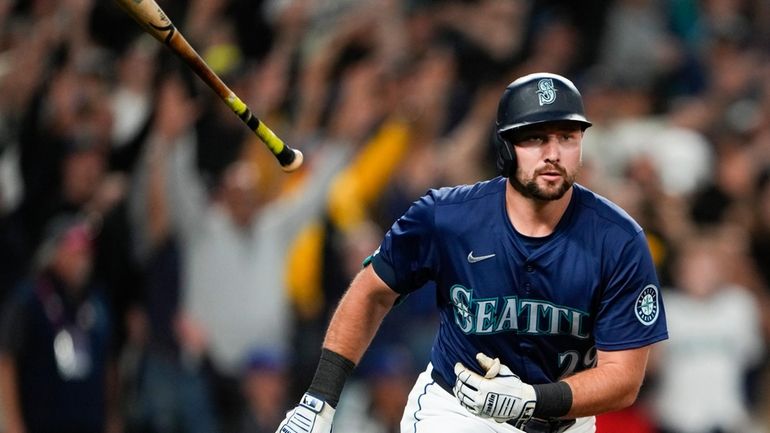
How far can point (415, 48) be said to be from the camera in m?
9.99

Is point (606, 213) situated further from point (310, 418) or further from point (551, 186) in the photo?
point (310, 418)

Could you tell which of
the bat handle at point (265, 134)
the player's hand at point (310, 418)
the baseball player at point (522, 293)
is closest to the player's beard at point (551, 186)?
the baseball player at point (522, 293)

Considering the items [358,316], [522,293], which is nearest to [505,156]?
[522,293]

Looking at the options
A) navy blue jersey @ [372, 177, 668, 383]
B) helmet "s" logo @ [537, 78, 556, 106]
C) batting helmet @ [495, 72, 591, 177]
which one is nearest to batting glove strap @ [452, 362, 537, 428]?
navy blue jersey @ [372, 177, 668, 383]

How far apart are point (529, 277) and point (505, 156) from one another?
1.50 feet

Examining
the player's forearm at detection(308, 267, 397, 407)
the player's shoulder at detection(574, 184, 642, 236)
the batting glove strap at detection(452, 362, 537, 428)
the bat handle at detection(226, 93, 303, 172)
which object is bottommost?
the batting glove strap at detection(452, 362, 537, 428)

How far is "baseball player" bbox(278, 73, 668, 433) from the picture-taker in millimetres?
4648

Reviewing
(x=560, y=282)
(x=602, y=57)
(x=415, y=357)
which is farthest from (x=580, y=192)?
(x=602, y=57)

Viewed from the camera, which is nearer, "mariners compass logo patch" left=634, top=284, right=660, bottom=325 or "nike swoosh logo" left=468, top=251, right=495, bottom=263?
"mariners compass logo patch" left=634, top=284, right=660, bottom=325

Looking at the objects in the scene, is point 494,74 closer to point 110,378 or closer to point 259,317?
point 259,317

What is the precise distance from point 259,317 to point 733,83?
4.18 meters

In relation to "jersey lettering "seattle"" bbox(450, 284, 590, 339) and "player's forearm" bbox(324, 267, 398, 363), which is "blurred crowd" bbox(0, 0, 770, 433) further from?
"jersey lettering "seattle"" bbox(450, 284, 590, 339)

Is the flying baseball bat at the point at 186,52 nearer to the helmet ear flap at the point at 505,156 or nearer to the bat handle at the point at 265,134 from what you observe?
the bat handle at the point at 265,134

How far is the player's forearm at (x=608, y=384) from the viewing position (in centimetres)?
464
